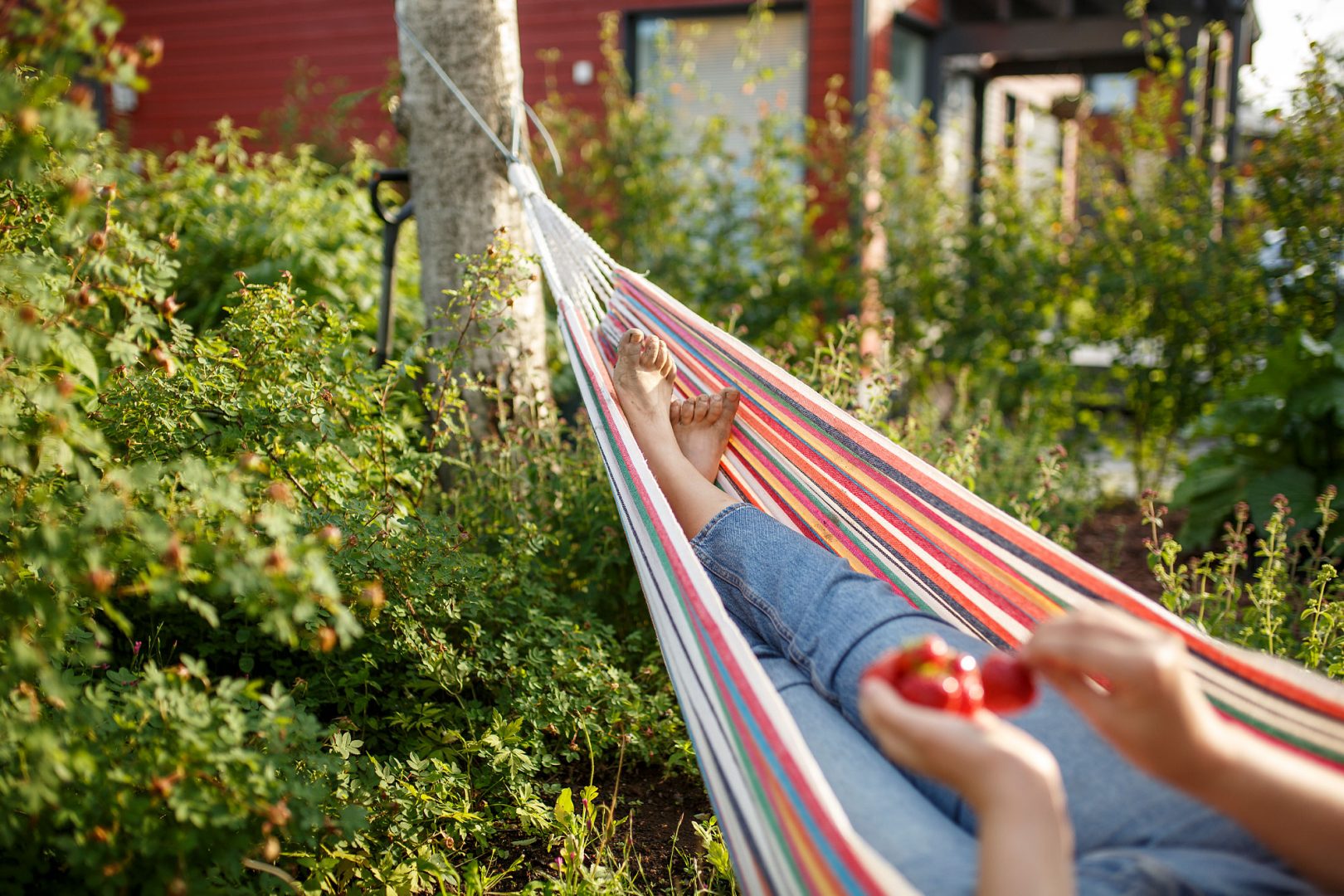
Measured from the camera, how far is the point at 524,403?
7.71 ft

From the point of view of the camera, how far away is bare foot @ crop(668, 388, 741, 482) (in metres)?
1.87

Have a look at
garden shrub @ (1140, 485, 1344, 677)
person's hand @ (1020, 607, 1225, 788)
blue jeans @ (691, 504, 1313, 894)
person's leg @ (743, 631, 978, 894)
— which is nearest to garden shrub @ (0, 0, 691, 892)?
blue jeans @ (691, 504, 1313, 894)

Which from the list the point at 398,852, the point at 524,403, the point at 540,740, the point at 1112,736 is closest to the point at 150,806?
the point at 398,852

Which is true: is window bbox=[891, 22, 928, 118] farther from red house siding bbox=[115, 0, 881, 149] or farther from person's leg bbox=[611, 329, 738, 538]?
person's leg bbox=[611, 329, 738, 538]

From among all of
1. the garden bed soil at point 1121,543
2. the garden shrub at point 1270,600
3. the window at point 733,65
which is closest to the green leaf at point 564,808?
the garden shrub at point 1270,600

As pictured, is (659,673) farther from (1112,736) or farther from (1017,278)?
(1017,278)

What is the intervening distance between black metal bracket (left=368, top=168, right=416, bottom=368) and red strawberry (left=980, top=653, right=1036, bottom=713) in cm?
173

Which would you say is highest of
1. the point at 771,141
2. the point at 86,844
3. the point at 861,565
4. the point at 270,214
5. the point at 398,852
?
the point at 771,141

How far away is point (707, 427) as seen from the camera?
1.89 meters

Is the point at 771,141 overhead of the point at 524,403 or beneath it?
overhead

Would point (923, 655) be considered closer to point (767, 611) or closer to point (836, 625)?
point (836, 625)

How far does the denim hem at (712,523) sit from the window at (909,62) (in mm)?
5353

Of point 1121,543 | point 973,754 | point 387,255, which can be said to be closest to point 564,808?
point 973,754

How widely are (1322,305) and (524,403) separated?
3.05m
